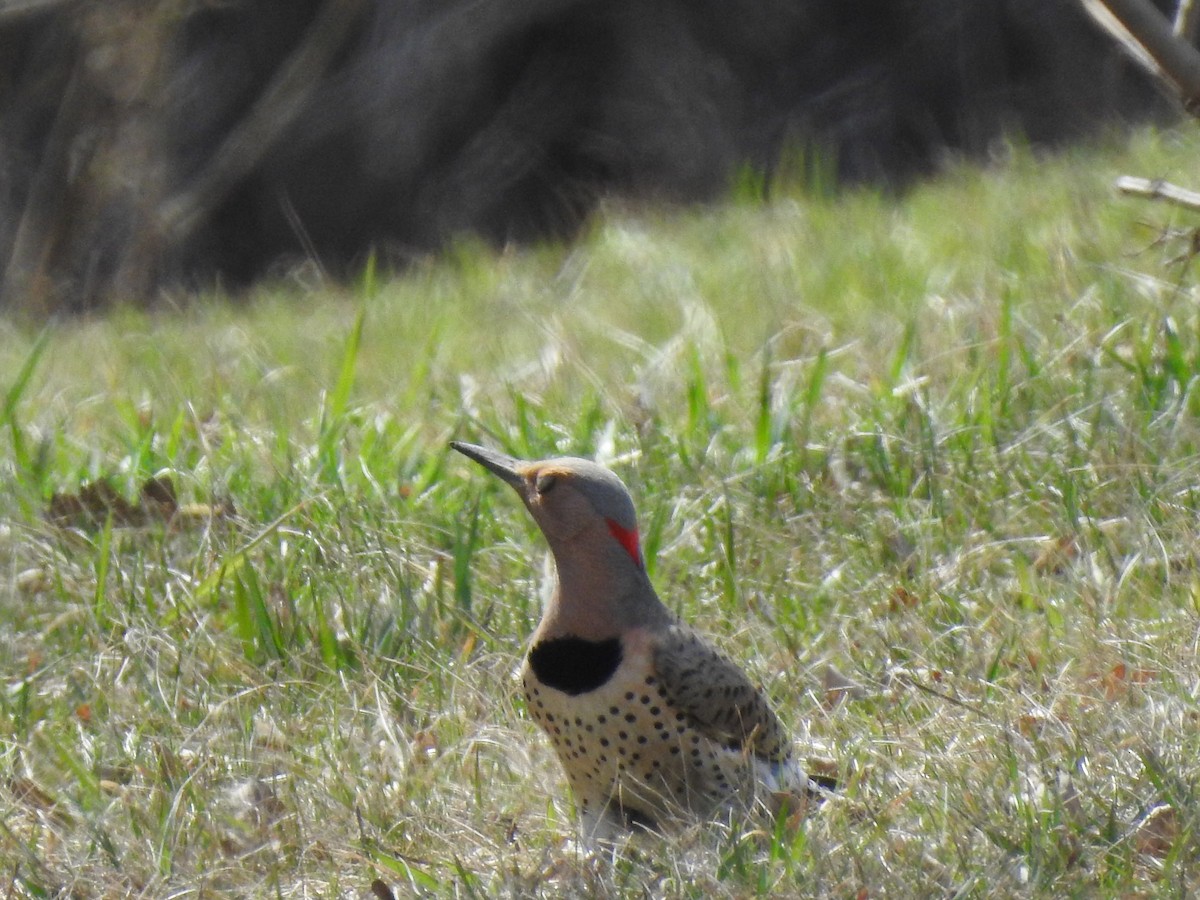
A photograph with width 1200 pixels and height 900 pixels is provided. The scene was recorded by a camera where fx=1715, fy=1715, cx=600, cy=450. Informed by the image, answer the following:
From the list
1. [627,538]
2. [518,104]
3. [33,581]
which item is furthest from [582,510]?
[518,104]

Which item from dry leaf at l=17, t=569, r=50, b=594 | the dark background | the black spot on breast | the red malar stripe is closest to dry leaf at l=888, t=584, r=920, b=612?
the red malar stripe

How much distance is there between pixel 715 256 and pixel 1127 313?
2.63m

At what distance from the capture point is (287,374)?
6.15m

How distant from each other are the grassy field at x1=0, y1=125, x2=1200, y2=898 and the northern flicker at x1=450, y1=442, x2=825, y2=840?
0.39 ft

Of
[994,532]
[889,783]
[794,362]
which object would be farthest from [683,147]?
Result: [889,783]

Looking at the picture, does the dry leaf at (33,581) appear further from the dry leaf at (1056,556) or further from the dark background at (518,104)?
the dark background at (518,104)

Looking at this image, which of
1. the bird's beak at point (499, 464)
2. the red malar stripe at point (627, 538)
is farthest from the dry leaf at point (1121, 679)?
the bird's beak at point (499, 464)

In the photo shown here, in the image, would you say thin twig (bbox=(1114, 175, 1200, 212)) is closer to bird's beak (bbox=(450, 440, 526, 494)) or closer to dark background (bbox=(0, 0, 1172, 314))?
bird's beak (bbox=(450, 440, 526, 494))

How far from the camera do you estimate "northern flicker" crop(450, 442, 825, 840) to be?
3.15 meters

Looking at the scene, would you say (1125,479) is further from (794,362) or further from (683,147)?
(683,147)

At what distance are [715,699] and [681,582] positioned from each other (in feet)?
3.55

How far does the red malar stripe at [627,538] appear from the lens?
3.30 metres

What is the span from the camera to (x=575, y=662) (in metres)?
3.21

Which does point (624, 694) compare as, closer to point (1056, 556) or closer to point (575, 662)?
point (575, 662)
